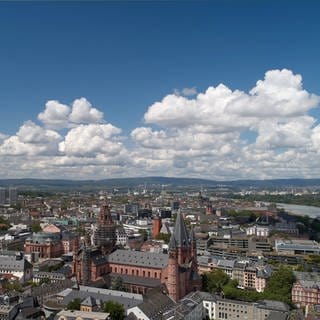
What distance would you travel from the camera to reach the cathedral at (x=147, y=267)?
2827 inches

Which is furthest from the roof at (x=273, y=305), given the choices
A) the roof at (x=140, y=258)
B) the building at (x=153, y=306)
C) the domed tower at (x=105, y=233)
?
the domed tower at (x=105, y=233)

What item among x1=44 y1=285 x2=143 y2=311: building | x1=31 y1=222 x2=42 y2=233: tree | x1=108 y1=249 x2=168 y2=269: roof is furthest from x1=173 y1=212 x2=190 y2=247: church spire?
x1=31 y1=222 x2=42 y2=233: tree

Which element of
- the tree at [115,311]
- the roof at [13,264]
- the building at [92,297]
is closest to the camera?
the tree at [115,311]

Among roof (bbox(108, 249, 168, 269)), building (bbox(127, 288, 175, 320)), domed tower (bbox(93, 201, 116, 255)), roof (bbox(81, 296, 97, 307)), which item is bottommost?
building (bbox(127, 288, 175, 320))

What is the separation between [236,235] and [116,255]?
77.9m

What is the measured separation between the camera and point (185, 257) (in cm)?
7625

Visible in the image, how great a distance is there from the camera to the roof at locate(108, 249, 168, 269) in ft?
263

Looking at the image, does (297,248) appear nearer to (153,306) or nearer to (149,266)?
(149,266)

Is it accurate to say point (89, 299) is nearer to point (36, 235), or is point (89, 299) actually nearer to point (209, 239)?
point (36, 235)

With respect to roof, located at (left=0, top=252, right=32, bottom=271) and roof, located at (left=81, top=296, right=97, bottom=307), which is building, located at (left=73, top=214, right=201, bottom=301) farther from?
roof, located at (left=0, top=252, right=32, bottom=271)

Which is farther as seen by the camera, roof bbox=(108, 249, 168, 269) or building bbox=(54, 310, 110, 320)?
roof bbox=(108, 249, 168, 269)

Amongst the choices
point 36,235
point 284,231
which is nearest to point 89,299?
point 36,235

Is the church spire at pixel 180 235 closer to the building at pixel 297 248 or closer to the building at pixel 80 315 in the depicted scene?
the building at pixel 80 315

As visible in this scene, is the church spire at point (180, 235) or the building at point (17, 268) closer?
the church spire at point (180, 235)
